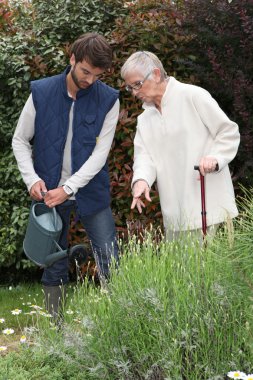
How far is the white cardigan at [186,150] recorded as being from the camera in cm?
405

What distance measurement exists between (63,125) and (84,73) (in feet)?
1.18

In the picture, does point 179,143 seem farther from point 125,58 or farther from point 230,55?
point 125,58

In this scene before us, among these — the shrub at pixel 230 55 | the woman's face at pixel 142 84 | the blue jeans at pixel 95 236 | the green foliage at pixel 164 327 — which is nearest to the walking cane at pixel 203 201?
the green foliage at pixel 164 327

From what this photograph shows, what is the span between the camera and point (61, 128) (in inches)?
178

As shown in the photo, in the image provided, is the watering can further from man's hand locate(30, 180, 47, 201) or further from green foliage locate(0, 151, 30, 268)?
green foliage locate(0, 151, 30, 268)

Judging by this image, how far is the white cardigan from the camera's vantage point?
4051 millimetres

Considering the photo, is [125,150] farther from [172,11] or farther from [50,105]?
[50,105]

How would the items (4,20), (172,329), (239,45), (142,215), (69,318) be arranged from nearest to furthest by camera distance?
1. (172,329)
2. (69,318)
3. (239,45)
4. (142,215)
5. (4,20)

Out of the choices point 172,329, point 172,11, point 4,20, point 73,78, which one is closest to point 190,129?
point 73,78

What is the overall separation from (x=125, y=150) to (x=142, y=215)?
1.81ft

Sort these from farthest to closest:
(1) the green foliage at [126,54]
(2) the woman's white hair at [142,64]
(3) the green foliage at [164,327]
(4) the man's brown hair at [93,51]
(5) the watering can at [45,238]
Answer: (1) the green foliage at [126,54] < (5) the watering can at [45,238] < (4) the man's brown hair at [93,51] < (2) the woman's white hair at [142,64] < (3) the green foliage at [164,327]

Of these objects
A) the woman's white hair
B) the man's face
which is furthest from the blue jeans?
the woman's white hair

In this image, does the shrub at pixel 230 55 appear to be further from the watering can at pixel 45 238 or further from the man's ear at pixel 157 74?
the watering can at pixel 45 238

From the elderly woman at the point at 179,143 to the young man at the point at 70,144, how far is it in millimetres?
430
